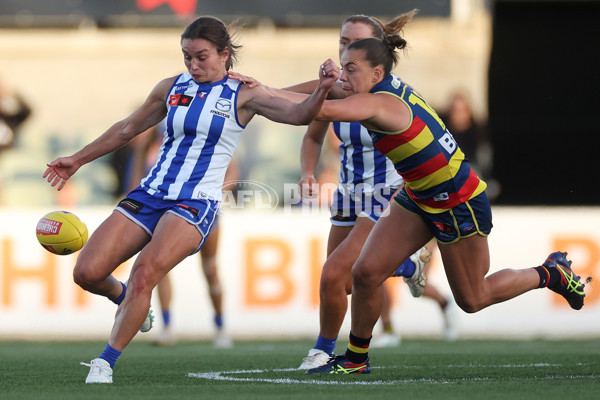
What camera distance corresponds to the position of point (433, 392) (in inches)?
230

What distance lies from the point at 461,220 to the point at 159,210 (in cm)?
181

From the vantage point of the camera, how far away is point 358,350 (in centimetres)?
694

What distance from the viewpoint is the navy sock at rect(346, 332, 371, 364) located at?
22.7 ft

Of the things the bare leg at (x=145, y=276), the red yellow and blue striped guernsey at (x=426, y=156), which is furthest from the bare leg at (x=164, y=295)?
the red yellow and blue striped guernsey at (x=426, y=156)

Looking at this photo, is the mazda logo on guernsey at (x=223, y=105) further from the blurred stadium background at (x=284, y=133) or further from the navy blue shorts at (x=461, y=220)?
the blurred stadium background at (x=284, y=133)

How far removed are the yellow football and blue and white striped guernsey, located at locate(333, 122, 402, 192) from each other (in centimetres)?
188

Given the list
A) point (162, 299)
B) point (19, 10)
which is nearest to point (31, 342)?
point (162, 299)

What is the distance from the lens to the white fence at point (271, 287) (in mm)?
11094

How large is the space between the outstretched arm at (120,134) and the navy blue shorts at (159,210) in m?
0.47

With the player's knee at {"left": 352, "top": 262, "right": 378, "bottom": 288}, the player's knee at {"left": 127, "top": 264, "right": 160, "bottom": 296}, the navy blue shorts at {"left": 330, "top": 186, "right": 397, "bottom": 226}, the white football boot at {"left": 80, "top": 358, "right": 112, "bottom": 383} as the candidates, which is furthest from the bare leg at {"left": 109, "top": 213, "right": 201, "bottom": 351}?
the navy blue shorts at {"left": 330, "top": 186, "right": 397, "bottom": 226}

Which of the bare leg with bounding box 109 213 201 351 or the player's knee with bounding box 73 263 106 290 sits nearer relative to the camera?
the bare leg with bounding box 109 213 201 351

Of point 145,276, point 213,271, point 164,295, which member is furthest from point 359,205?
point 164,295

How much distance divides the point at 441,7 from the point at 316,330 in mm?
5191

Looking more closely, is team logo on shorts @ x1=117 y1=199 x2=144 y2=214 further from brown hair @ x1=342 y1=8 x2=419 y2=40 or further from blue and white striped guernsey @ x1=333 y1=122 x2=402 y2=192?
brown hair @ x1=342 y1=8 x2=419 y2=40
